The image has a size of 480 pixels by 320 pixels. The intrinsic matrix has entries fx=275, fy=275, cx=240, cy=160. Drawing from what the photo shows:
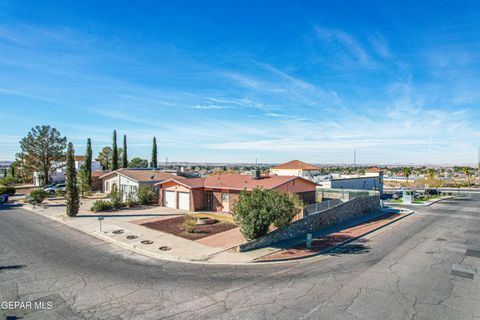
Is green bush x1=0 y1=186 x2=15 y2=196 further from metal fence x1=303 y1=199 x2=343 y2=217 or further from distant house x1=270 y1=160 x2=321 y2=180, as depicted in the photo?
distant house x1=270 y1=160 x2=321 y2=180

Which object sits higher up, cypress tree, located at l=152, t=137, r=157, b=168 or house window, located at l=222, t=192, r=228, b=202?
cypress tree, located at l=152, t=137, r=157, b=168

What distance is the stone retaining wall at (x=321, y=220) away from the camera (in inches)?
660

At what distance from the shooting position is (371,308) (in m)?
9.47

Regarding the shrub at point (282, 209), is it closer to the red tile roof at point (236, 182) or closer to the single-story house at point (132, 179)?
the red tile roof at point (236, 182)

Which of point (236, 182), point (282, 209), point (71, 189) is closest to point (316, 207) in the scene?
point (282, 209)

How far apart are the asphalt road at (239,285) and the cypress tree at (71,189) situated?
25.8ft

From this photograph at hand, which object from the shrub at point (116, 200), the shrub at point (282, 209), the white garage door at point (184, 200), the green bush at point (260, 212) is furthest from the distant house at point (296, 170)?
the green bush at point (260, 212)

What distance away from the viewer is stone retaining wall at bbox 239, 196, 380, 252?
16755 mm

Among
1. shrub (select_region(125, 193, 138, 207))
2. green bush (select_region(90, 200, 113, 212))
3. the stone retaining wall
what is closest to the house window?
the stone retaining wall

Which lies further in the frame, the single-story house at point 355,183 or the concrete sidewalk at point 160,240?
the single-story house at point 355,183

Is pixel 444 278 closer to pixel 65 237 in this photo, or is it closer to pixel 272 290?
pixel 272 290

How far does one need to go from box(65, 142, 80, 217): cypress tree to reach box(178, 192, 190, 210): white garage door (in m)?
9.73

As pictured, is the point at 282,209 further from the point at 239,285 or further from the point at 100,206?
the point at 100,206

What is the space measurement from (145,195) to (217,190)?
986 cm
